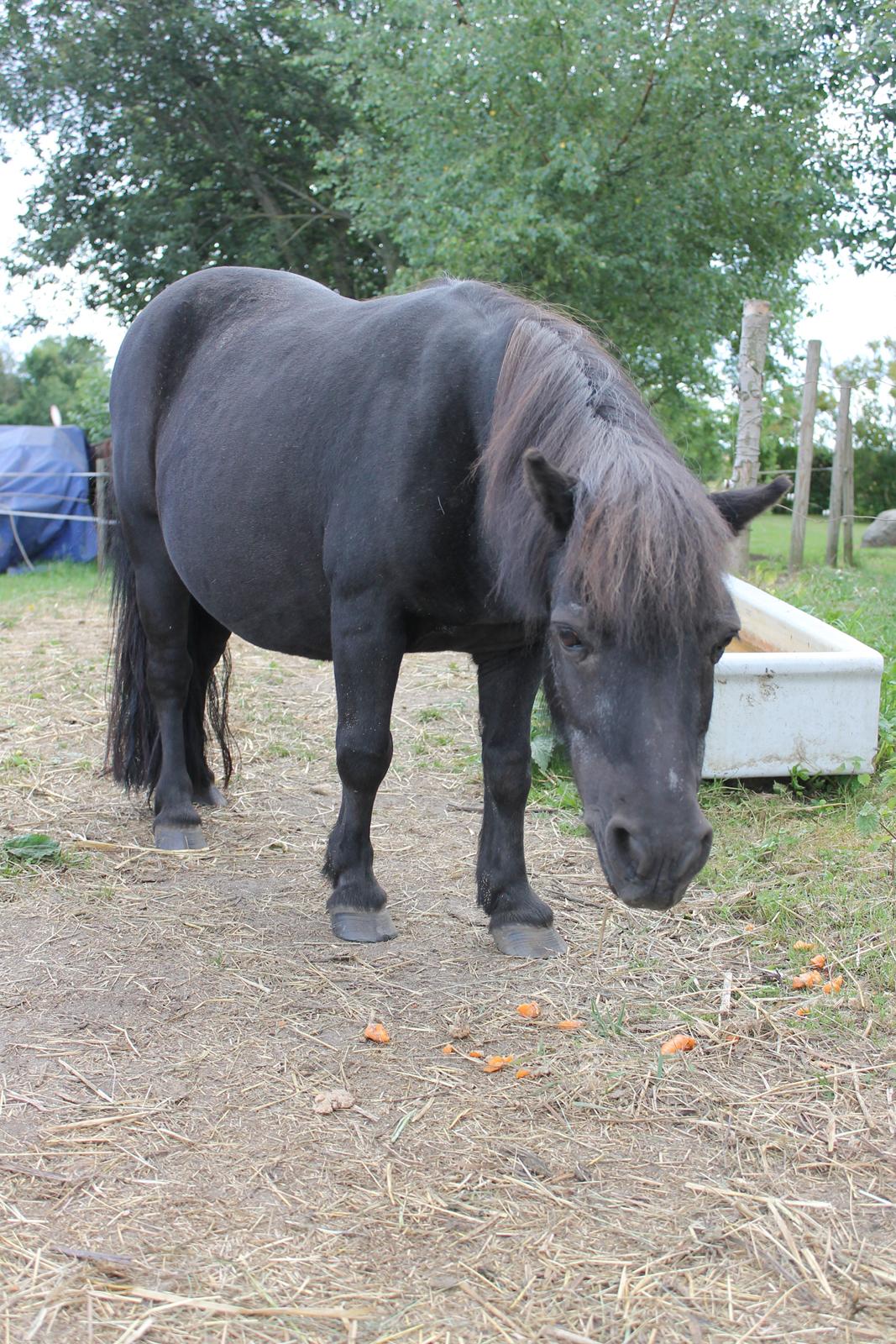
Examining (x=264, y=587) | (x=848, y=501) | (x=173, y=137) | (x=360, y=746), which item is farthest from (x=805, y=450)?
(x=173, y=137)

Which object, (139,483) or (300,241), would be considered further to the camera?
(300,241)

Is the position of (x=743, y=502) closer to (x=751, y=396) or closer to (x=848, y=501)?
(x=751, y=396)

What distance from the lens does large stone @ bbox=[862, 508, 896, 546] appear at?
1802 cm

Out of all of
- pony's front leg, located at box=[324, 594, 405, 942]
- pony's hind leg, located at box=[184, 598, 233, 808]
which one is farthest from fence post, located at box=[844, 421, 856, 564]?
pony's front leg, located at box=[324, 594, 405, 942]

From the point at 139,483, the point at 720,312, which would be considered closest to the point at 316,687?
the point at 139,483

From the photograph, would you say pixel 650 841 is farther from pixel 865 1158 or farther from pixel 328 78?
pixel 328 78

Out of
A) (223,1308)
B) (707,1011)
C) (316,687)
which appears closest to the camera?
(223,1308)

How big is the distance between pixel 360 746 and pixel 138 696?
1.78 meters

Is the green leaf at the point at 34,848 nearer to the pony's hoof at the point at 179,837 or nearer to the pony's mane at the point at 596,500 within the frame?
the pony's hoof at the point at 179,837

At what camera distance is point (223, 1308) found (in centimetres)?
189

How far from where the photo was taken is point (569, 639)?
2.50m

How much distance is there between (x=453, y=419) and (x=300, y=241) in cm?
1678

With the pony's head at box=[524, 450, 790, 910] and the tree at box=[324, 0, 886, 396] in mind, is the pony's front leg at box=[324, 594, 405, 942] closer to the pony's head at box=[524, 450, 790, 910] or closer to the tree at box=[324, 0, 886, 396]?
the pony's head at box=[524, 450, 790, 910]

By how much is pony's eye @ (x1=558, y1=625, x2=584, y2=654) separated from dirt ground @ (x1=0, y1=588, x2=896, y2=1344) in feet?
3.45
